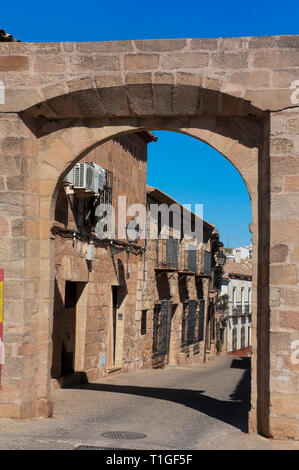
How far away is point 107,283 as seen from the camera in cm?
1327

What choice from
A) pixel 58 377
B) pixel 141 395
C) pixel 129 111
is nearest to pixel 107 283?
pixel 58 377

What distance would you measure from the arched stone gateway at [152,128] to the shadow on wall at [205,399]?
111 cm

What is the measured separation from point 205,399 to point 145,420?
2.21 metres

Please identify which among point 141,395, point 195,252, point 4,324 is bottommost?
point 141,395

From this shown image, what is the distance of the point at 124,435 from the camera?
639 centimetres

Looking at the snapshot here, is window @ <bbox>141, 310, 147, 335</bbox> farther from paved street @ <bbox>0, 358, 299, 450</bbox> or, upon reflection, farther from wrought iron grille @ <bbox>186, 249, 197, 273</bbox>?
wrought iron grille @ <bbox>186, 249, 197, 273</bbox>

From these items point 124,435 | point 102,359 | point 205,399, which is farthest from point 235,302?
point 124,435

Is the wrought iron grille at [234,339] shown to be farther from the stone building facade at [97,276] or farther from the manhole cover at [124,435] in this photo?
the manhole cover at [124,435]

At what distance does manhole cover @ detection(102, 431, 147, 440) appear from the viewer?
6273 mm

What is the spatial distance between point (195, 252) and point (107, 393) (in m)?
12.5

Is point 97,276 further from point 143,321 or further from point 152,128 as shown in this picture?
point 152,128

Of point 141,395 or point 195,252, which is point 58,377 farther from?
point 195,252

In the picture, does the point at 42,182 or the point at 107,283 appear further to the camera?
the point at 107,283

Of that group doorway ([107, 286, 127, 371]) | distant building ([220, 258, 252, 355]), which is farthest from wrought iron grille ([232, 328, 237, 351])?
doorway ([107, 286, 127, 371])
